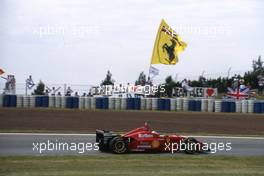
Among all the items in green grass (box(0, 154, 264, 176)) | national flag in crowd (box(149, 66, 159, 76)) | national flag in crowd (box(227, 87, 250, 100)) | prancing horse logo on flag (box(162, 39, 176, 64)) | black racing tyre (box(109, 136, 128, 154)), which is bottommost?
green grass (box(0, 154, 264, 176))

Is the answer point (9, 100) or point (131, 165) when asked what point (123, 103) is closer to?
point (9, 100)

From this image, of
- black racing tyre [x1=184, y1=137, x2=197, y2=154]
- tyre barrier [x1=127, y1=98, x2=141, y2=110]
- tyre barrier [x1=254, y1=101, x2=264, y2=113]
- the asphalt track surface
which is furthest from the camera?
tyre barrier [x1=127, y1=98, x2=141, y2=110]

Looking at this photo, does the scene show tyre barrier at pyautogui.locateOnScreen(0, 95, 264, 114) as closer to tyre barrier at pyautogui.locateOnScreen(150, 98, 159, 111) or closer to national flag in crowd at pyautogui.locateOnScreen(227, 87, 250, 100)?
tyre barrier at pyautogui.locateOnScreen(150, 98, 159, 111)

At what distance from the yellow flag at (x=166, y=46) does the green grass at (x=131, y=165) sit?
1746 cm

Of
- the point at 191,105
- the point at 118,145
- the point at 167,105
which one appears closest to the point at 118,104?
the point at 167,105

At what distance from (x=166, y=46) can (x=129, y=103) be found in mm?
3828

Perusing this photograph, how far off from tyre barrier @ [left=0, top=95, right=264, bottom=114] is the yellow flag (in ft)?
7.44

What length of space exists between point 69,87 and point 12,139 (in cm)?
1711

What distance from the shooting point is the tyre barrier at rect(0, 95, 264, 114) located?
97.0ft

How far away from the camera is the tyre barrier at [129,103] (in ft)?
97.0

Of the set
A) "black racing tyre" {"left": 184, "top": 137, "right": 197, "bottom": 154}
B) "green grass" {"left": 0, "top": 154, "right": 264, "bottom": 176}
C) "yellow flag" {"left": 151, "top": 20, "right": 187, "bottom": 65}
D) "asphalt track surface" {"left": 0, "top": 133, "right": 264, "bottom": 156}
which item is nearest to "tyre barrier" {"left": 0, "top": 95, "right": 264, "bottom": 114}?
"yellow flag" {"left": 151, "top": 20, "right": 187, "bottom": 65}

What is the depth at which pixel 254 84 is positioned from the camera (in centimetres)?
3953

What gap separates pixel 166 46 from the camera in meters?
30.2

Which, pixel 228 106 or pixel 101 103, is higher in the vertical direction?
pixel 101 103
